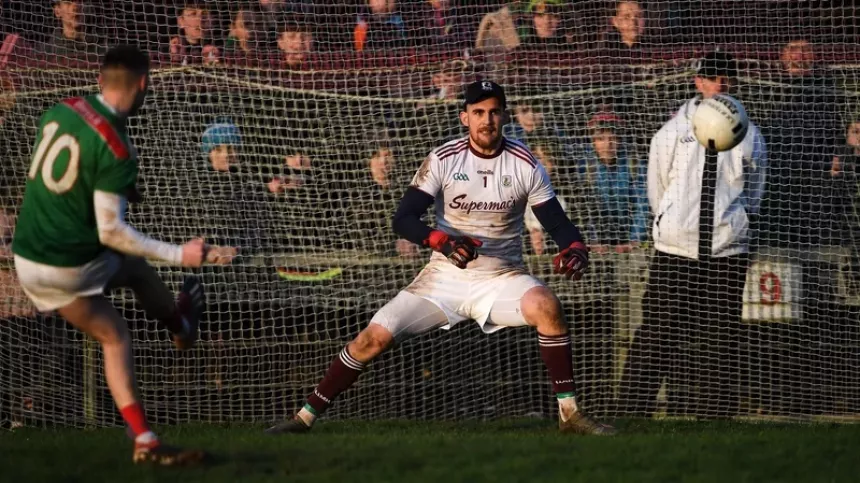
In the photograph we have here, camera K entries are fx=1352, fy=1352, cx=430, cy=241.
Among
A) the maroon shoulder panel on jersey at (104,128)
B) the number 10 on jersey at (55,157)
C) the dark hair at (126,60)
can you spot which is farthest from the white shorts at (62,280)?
the dark hair at (126,60)

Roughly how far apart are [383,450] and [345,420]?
349 centimetres

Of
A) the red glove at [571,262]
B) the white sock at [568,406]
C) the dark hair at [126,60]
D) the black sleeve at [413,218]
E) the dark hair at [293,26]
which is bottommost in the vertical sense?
the white sock at [568,406]

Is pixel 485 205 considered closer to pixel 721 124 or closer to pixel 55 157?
pixel 721 124

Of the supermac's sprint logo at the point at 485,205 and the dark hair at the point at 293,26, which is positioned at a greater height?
the dark hair at the point at 293,26

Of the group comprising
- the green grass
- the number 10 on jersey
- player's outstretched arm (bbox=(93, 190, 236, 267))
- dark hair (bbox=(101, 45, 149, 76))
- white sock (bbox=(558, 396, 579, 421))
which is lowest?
white sock (bbox=(558, 396, 579, 421))

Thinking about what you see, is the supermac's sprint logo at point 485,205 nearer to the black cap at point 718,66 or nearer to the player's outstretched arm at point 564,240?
the player's outstretched arm at point 564,240

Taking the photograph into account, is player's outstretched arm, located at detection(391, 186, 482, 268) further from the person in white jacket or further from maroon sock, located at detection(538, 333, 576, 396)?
the person in white jacket

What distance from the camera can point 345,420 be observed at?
34.8ft

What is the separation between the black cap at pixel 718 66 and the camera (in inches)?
412

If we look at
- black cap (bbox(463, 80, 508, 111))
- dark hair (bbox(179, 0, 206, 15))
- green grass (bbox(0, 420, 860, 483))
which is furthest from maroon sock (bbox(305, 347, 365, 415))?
dark hair (bbox(179, 0, 206, 15))

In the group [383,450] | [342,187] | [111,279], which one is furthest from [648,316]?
[111,279]

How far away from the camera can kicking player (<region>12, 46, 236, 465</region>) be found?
656cm

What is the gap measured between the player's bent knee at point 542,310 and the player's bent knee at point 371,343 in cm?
87

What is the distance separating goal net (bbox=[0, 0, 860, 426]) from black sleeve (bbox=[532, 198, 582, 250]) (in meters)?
2.17
